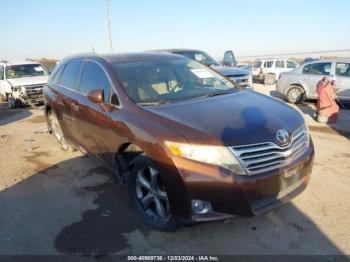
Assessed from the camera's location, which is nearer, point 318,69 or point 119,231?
point 119,231

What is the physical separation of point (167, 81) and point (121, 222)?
70.5 inches

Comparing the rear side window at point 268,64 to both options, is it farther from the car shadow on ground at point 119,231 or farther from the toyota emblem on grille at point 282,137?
the toyota emblem on grille at point 282,137

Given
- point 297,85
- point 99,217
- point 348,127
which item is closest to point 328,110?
point 348,127

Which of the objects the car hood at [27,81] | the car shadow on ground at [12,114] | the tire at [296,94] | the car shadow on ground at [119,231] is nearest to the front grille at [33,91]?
the car hood at [27,81]

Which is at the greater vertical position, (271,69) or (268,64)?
(268,64)

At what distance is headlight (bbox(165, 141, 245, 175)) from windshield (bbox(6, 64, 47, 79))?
39.6 ft

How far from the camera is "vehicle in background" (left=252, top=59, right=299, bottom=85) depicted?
2175 centimetres

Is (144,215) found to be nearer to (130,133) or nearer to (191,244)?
(191,244)

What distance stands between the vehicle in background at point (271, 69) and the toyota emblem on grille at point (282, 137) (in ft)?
62.9

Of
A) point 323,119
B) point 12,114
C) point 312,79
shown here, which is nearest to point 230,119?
point 323,119

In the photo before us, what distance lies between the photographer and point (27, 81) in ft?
41.4

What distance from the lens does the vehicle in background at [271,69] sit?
21750 mm

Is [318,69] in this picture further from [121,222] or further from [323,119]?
[121,222]

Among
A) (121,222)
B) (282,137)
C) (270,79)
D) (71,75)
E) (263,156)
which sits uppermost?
(71,75)
